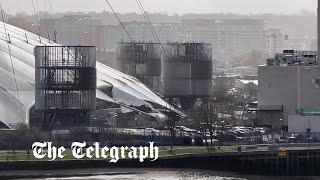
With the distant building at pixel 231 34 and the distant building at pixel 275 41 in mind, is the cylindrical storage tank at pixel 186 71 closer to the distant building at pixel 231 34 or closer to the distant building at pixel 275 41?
the distant building at pixel 275 41

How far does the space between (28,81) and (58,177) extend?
7660mm

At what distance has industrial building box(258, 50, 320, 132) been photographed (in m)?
28.8

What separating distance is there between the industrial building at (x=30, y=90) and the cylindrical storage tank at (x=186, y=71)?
3.32 feet

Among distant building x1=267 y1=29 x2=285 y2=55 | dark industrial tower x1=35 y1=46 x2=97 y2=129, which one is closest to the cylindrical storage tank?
dark industrial tower x1=35 y1=46 x2=97 y2=129

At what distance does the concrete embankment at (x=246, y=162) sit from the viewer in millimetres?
22500

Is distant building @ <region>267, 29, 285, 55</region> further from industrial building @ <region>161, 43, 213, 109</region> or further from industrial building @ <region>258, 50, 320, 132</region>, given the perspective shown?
industrial building @ <region>258, 50, 320, 132</region>

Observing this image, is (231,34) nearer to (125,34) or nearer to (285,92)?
(125,34)

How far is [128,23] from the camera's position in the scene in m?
73.6

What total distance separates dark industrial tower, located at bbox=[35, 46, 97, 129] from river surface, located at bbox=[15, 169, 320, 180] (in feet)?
13.1

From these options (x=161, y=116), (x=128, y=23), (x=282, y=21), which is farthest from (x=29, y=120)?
(x=282, y=21)

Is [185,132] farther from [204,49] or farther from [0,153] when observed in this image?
[204,49]

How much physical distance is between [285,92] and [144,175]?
8370 mm

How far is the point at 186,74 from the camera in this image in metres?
34.4

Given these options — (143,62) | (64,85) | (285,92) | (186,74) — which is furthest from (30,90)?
(143,62)
